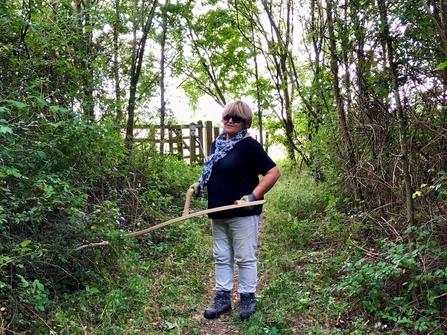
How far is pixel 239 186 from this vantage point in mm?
3275

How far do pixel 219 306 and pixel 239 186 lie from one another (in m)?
1.15

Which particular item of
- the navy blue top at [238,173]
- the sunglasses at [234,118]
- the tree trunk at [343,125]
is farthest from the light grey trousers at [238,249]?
the tree trunk at [343,125]

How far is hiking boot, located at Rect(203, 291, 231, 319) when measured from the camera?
3410 mm

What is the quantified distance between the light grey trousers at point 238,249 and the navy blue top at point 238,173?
10 cm

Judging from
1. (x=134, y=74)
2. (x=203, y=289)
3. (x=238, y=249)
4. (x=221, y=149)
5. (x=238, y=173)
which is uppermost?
(x=134, y=74)

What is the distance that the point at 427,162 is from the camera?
10.6ft

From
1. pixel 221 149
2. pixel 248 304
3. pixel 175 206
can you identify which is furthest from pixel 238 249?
pixel 175 206

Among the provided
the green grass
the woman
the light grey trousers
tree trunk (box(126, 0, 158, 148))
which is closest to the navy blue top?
the woman

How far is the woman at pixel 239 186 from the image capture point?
3232mm

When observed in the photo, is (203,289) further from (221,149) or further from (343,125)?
(343,125)

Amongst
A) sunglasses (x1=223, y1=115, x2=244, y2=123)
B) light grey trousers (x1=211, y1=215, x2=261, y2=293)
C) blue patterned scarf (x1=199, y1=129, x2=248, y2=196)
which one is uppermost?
sunglasses (x1=223, y1=115, x2=244, y2=123)

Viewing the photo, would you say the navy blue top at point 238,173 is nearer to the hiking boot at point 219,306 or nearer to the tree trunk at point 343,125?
the hiking boot at point 219,306

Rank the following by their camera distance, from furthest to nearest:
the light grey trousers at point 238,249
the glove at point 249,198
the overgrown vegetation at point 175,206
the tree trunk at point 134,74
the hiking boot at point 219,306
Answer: the tree trunk at point 134,74 < the hiking boot at point 219,306 < the light grey trousers at point 238,249 < the glove at point 249,198 < the overgrown vegetation at point 175,206

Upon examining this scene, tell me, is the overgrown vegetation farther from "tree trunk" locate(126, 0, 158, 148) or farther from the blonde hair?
the blonde hair
